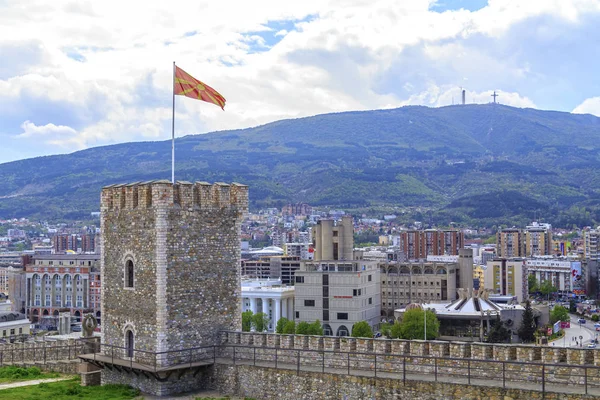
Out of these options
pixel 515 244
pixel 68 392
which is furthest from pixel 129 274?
pixel 515 244

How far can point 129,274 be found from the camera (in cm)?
2277

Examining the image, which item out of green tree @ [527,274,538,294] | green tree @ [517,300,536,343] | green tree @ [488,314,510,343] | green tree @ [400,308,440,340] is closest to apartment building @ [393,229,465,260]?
green tree @ [527,274,538,294]

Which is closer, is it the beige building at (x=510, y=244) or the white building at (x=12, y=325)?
the white building at (x=12, y=325)

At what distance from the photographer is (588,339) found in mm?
85188

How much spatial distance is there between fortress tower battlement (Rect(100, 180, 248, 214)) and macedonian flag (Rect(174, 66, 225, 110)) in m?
3.16

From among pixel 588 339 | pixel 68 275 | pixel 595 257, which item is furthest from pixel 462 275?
pixel 68 275

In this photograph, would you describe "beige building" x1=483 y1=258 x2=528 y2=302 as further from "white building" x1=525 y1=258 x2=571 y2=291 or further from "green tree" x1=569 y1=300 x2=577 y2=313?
"white building" x1=525 y1=258 x2=571 y2=291

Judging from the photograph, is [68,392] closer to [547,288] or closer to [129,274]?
[129,274]

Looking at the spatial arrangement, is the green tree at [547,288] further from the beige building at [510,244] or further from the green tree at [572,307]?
the beige building at [510,244]

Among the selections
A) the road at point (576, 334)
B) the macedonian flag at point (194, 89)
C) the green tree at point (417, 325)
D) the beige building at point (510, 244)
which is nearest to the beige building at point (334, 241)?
the road at point (576, 334)

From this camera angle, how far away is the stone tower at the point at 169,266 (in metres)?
21.6

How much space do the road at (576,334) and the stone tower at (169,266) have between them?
59.6 metres

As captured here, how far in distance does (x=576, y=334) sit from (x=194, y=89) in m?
75.7

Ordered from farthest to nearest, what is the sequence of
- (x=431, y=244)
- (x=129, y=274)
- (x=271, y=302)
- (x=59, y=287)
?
(x=431, y=244) → (x=59, y=287) → (x=271, y=302) → (x=129, y=274)
